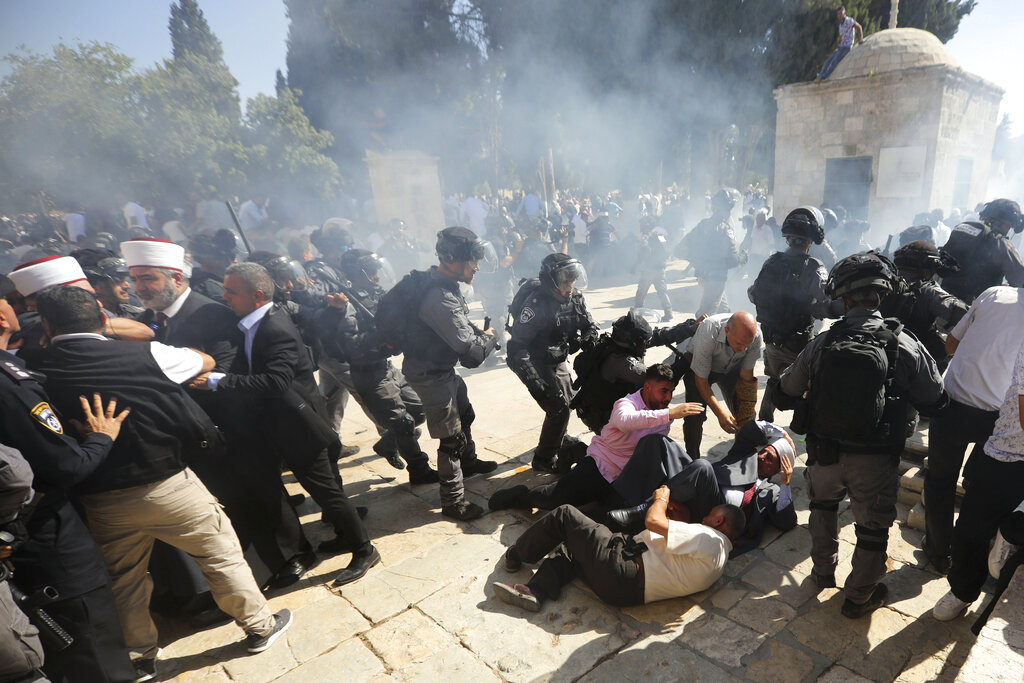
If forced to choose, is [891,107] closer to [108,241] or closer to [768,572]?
[768,572]

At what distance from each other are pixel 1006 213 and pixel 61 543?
6.21 metres

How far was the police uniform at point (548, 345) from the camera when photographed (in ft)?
13.3

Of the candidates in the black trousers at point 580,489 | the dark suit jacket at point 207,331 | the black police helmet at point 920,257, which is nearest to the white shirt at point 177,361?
A: the dark suit jacket at point 207,331

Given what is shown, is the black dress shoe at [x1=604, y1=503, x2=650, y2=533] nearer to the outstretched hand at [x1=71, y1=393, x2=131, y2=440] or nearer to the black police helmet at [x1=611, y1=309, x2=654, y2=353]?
the black police helmet at [x1=611, y1=309, x2=654, y2=353]

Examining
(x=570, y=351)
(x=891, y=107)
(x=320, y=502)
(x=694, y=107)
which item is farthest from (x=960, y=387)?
(x=694, y=107)

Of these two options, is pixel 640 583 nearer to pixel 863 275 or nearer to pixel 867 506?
pixel 867 506

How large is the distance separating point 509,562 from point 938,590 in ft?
7.45

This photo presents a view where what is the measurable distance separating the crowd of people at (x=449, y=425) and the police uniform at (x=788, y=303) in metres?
0.02

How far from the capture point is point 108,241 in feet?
27.4

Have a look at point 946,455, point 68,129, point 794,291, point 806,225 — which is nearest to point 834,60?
point 806,225

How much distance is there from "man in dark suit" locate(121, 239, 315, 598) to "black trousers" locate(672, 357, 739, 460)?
2759 millimetres

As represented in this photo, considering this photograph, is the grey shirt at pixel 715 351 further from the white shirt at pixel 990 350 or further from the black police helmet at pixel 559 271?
the white shirt at pixel 990 350

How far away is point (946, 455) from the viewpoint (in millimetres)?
2797

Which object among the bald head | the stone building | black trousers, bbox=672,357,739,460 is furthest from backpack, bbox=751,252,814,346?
the stone building
